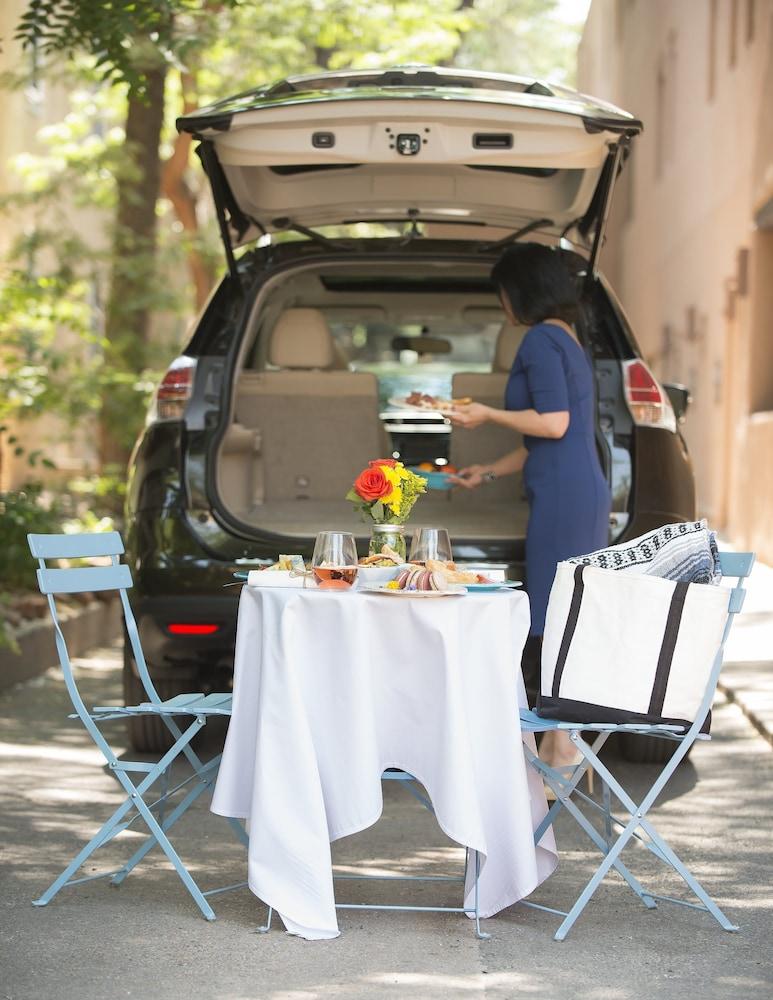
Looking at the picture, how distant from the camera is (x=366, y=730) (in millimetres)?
4273

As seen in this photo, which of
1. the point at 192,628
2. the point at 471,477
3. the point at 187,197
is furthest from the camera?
the point at 187,197

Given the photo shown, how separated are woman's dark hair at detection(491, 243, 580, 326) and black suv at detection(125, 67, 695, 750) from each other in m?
0.32

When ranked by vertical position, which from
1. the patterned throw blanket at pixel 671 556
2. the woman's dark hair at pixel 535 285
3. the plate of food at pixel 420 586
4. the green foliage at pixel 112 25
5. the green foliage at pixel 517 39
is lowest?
the plate of food at pixel 420 586

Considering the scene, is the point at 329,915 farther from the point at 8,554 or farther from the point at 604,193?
the point at 8,554

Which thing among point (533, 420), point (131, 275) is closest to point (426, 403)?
point (533, 420)

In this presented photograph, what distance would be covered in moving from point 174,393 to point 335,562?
2.04m

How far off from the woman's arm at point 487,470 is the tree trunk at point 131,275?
6.98 m

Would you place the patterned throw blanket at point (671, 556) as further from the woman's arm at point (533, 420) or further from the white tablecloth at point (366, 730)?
the woman's arm at point (533, 420)

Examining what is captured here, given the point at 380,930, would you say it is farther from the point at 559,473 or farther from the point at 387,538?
the point at 559,473

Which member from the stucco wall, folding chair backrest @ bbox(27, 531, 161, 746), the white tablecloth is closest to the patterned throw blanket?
the white tablecloth

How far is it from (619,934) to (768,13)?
38.1 feet

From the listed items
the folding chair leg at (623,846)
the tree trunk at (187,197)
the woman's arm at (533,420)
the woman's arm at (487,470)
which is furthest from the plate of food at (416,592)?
the tree trunk at (187,197)

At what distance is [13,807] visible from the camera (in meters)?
5.69

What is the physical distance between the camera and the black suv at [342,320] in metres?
5.68
